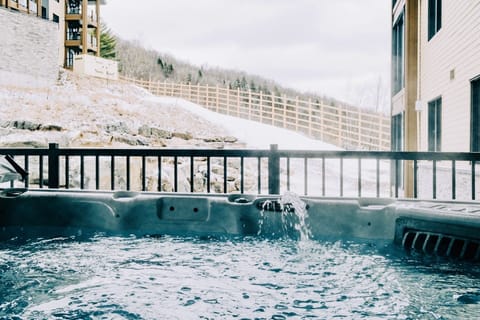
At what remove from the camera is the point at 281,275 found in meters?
1.83

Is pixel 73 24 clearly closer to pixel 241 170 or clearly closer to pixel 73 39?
pixel 73 39

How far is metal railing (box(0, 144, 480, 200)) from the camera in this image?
10.4 ft

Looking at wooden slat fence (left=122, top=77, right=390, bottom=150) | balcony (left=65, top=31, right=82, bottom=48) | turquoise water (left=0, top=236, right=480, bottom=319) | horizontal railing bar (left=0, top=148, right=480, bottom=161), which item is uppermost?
balcony (left=65, top=31, right=82, bottom=48)

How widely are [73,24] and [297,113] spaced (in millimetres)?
9791

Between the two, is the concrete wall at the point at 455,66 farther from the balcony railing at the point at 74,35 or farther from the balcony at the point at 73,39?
the balcony railing at the point at 74,35

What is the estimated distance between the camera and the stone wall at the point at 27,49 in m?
11.2

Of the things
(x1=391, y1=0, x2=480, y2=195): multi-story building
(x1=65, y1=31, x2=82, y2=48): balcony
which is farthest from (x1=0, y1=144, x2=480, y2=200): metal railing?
(x1=65, y1=31, x2=82, y2=48): balcony

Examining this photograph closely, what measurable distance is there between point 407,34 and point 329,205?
196 inches

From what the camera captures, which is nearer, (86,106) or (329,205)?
(329,205)

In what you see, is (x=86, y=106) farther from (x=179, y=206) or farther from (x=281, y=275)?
(x=281, y=275)

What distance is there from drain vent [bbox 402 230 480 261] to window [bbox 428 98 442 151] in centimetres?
351

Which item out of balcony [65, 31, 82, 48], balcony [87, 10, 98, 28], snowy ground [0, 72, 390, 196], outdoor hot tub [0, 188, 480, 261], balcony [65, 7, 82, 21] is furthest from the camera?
balcony [87, 10, 98, 28]

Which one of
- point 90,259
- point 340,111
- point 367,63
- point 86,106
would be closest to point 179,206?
point 90,259

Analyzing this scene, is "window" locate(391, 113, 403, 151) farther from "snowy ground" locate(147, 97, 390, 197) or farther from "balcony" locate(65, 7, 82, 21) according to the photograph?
"balcony" locate(65, 7, 82, 21)
